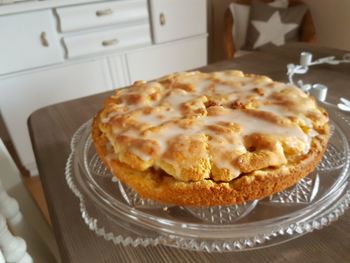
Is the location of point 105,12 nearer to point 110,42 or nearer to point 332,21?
point 110,42

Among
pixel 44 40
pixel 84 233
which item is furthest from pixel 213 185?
pixel 44 40

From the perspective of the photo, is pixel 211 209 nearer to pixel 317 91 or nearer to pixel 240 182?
pixel 240 182

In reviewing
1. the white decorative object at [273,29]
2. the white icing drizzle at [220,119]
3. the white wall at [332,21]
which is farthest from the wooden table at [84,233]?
the white wall at [332,21]

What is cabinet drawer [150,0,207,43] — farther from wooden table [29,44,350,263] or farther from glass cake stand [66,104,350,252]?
glass cake stand [66,104,350,252]

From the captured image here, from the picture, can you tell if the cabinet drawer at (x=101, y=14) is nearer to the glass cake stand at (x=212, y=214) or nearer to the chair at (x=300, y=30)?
the chair at (x=300, y=30)

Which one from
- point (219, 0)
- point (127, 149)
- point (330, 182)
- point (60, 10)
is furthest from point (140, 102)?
point (219, 0)

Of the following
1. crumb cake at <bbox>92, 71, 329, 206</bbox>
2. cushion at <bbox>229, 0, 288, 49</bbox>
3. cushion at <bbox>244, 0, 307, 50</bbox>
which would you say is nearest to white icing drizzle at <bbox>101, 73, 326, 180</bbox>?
crumb cake at <bbox>92, 71, 329, 206</bbox>

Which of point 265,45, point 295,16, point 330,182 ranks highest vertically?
point 330,182
